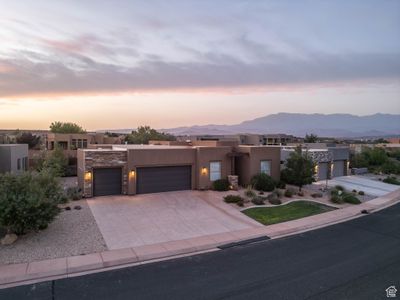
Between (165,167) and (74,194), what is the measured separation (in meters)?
7.16

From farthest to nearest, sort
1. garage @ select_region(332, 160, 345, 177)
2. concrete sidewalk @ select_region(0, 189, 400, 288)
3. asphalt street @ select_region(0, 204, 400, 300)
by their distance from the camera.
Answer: garage @ select_region(332, 160, 345, 177), concrete sidewalk @ select_region(0, 189, 400, 288), asphalt street @ select_region(0, 204, 400, 300)

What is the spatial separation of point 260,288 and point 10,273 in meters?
8.42

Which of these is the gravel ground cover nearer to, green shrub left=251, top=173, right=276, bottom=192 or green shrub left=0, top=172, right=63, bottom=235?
green shrub left=0, top=172, right=63, bottom=235

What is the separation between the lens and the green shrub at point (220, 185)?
27.5 meters

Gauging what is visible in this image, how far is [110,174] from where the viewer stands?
25.2 metres

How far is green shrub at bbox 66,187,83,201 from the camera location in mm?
23328

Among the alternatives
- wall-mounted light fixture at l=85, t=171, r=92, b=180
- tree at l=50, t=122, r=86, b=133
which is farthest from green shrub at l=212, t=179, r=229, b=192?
tree at l=50, t=122, r=86, b=133

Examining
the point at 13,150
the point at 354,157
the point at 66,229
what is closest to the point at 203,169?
the point at 66,229

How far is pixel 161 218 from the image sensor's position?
63.9 ft

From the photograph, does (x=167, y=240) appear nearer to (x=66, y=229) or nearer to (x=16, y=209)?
(x=66, y=229)

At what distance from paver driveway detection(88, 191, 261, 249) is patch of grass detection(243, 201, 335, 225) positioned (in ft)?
2.87

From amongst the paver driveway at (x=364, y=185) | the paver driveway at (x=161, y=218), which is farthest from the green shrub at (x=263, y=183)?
the paver driveway at (x=364, y=185)

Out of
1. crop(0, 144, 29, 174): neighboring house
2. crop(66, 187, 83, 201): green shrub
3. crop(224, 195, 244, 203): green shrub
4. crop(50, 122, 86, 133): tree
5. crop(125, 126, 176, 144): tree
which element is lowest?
crop(224, 195, 244, 203): green shrub

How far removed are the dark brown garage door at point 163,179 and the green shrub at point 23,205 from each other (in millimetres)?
10331
